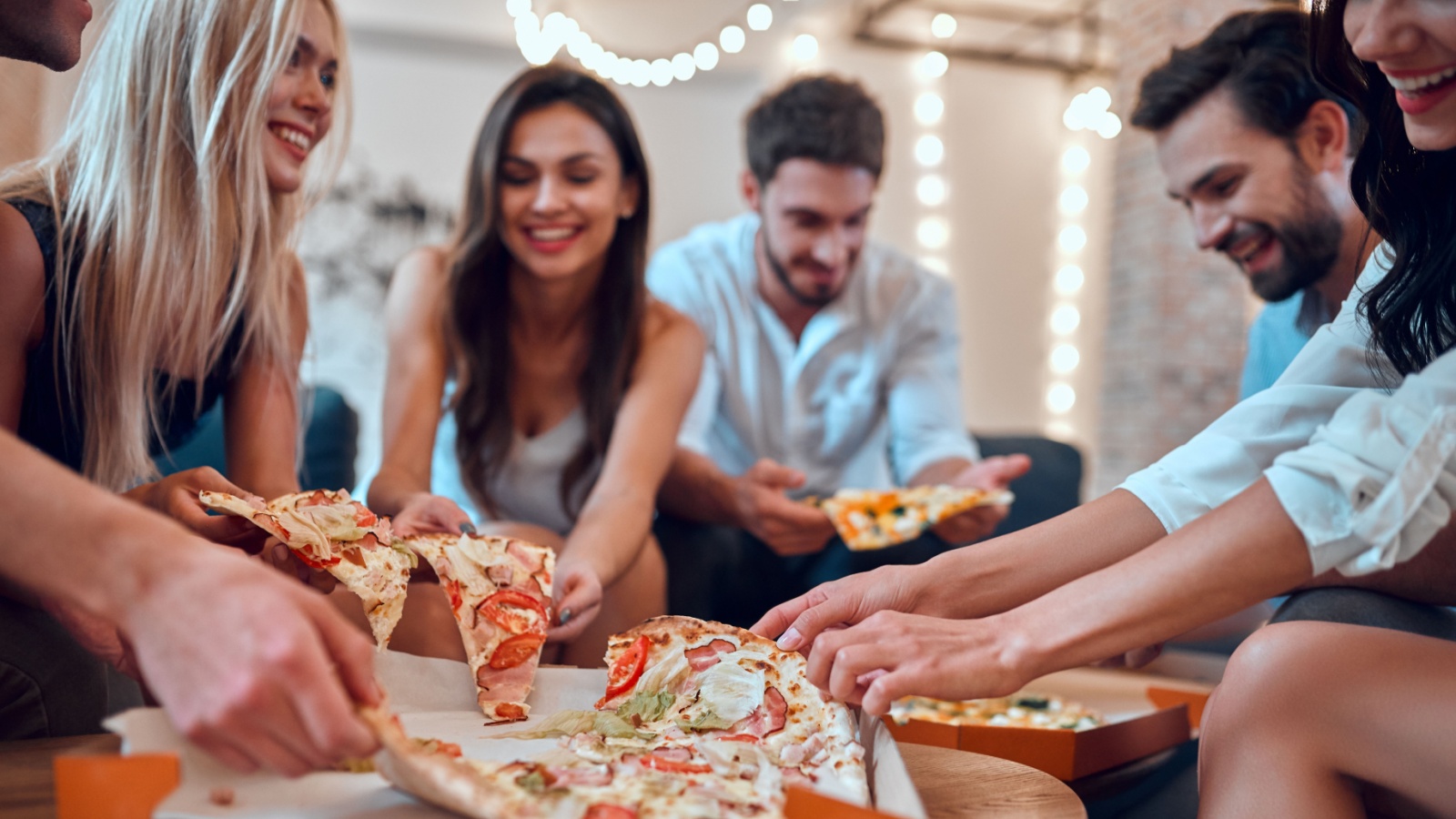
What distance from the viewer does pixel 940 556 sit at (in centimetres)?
104

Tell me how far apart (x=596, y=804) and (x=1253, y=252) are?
1709 mm


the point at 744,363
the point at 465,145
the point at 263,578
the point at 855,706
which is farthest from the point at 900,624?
the point at 465,145

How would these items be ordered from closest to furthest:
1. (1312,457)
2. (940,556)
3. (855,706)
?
(1312,457) < (855,706) < (940,556)

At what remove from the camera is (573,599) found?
1329 millimetres

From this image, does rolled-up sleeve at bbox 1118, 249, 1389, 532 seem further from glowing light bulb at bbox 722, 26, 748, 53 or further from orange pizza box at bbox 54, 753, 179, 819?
glowing light bulb at bbox 722, 26, 748, 53

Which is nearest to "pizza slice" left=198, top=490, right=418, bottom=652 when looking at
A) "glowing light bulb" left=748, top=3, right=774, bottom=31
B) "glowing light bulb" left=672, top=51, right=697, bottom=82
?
"glowing light bulb" left=672, top=51, right=697, bottom=82

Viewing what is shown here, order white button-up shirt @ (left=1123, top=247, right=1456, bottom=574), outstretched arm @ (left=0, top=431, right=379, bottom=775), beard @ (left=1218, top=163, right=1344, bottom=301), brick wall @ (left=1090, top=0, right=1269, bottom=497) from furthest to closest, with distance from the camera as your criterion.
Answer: brick wall @ (left=1090, top=0, right=1269, bottom=497)
beard @ (left=1218, top=163, right=1344, bottom=301)
white button-up shirt @ (left=1123, top=247, right=1456, bottom=574)
outstretched arm @ (left=0, top=431, right=379, bottom=775)

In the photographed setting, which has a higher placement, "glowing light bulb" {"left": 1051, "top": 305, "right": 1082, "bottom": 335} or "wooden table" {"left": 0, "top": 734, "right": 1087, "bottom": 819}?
"glowing light bulb" {"left": 1051, "top": 305, "right": 1082, "bottom": 335}

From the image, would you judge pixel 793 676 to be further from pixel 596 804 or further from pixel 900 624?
pixel 596 804

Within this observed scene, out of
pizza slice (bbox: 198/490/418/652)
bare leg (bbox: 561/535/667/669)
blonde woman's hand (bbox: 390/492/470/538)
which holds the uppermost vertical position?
pizza slice (bbox: 198/490/418/652)

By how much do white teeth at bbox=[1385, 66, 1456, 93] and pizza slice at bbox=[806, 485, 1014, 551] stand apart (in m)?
1.08

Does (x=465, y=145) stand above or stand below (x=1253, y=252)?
above

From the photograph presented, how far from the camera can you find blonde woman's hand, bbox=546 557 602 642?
1.31m

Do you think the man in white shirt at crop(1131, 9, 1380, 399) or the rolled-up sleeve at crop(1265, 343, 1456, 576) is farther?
the man in white shirt at crop(1131, 9, 1380, 399)
